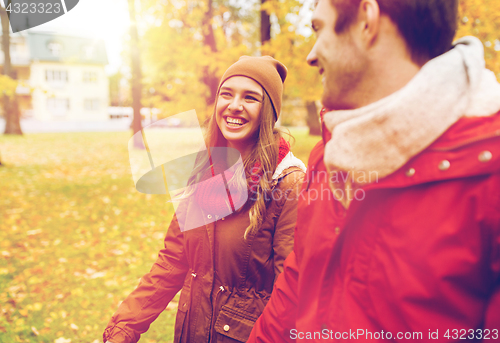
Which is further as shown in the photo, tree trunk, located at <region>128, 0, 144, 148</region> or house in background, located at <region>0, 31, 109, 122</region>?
house in background, located at <region>0, 31, 109, 122</region>

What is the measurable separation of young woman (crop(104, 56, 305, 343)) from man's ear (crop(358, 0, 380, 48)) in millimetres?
895

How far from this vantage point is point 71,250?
16.9ft

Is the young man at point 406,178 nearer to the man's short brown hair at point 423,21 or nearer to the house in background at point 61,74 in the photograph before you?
the man's short brown hair at point 423,21

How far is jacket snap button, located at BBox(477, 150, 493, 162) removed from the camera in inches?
26.7

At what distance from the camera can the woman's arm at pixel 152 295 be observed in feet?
5.41

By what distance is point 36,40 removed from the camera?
138 ft

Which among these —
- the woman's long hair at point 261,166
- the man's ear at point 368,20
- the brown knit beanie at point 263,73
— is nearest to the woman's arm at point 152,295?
the woman's long hair at point 261,166

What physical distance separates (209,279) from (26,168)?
39.0ft

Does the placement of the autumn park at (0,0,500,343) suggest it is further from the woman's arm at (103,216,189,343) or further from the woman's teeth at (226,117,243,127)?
the woman's arm at (103,216,189,343)

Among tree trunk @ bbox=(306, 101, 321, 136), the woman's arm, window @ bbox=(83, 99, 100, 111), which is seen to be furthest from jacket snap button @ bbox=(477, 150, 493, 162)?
window @ bbox=(83, 99, 100, 111)

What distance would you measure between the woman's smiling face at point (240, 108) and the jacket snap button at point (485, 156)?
1185 mm

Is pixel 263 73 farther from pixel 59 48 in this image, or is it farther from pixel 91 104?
pixel 59 48

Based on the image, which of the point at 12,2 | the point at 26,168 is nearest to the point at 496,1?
the point at 12,2

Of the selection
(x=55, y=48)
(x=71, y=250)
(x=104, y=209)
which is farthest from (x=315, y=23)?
(x=55, y=48)
